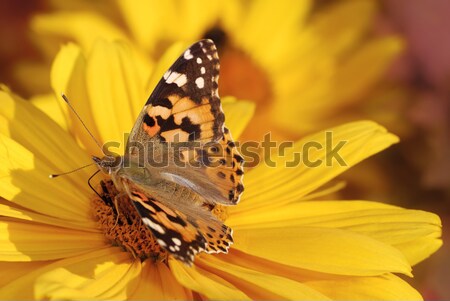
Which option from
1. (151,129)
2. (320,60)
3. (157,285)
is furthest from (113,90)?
(320,60)

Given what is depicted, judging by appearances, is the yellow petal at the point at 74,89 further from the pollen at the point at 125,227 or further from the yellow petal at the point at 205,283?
the yellow petal at the point at 205,283

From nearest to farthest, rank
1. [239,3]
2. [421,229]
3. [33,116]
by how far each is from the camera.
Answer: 1. [421,229]
2. [33,116]
3. [239,3]

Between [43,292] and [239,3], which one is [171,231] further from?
[239,3]

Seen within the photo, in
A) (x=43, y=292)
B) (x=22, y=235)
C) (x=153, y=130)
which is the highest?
(x=153, y=130)

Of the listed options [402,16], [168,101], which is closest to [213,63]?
[168,101]

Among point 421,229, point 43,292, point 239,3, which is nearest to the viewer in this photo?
point 43,292

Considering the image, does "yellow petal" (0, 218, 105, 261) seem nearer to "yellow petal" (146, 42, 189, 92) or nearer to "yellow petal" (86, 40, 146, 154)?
"yellow petal" (86, 40, 146, 154)

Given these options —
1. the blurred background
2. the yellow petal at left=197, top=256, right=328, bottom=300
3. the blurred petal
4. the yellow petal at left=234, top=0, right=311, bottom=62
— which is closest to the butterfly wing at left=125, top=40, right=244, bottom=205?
the yellow petal at left=197, top=256, right=328, bottom=300

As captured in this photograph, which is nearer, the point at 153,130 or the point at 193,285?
the point at 193,285
